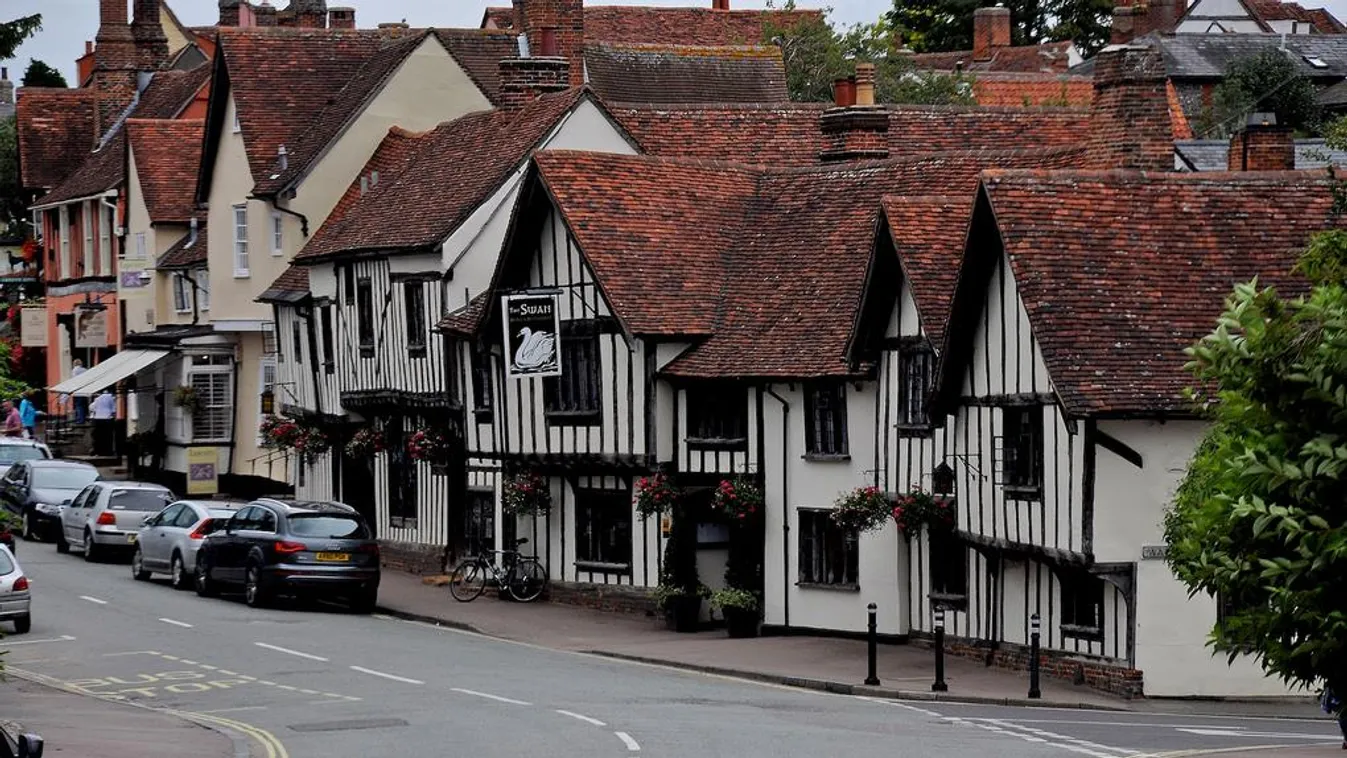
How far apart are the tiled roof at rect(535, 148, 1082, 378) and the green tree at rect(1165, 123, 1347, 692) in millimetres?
20542

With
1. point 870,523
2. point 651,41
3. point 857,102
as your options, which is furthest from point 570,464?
point 651,41

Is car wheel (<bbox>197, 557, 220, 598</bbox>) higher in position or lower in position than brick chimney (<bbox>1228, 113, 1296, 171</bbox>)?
lower

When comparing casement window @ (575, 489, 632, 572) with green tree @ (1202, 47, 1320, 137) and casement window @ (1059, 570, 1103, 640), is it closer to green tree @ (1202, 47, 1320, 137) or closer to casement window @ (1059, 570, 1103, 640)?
casement window @ (1059, 570, 1103, 640)

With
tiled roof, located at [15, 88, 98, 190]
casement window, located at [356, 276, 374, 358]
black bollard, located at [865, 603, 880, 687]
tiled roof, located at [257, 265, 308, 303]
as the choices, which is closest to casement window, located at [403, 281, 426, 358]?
casement window, located at [356, 276, 374, 358]

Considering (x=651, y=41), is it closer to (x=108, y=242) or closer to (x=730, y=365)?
(x=108, y=242)

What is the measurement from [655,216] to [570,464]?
441 centimetres

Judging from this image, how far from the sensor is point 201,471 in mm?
53562

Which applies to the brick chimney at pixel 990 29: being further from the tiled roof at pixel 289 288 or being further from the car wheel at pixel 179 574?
the car wheel at pixel 179 574

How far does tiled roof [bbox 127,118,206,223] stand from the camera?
5844cm

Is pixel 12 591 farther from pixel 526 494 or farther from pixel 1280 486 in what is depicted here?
pixel 1280 486

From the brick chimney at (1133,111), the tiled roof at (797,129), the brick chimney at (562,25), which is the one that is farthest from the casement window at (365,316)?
the brick chimney at (1133,111)

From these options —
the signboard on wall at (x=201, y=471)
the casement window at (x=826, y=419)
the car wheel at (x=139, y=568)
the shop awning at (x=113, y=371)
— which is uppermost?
the shop awning at (x=113, y=371)

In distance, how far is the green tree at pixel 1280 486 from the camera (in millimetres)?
12039

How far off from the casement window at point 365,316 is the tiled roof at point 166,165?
48.5ft
